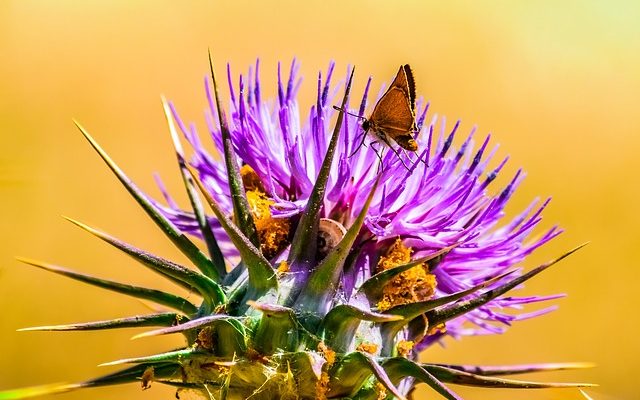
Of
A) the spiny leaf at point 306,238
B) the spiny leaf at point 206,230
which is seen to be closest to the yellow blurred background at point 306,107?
the spiny leaf at point 206,230

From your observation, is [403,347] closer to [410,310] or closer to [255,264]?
[410,310]

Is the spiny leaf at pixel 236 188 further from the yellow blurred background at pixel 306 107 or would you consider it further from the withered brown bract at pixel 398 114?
the yellow blurred background at pixel 306 107

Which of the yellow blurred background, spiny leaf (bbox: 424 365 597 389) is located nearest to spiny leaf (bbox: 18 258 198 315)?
spiny leaf (bbox: 424 365 597 389)

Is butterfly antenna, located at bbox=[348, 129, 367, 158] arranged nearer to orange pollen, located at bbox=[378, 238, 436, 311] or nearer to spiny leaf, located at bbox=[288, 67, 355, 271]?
spiny leaf, located at bbox=[288, 67, 355, 271]

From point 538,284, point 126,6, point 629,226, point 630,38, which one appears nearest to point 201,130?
point 126,6

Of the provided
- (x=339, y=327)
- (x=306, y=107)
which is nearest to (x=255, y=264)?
(x=339, y=327)
